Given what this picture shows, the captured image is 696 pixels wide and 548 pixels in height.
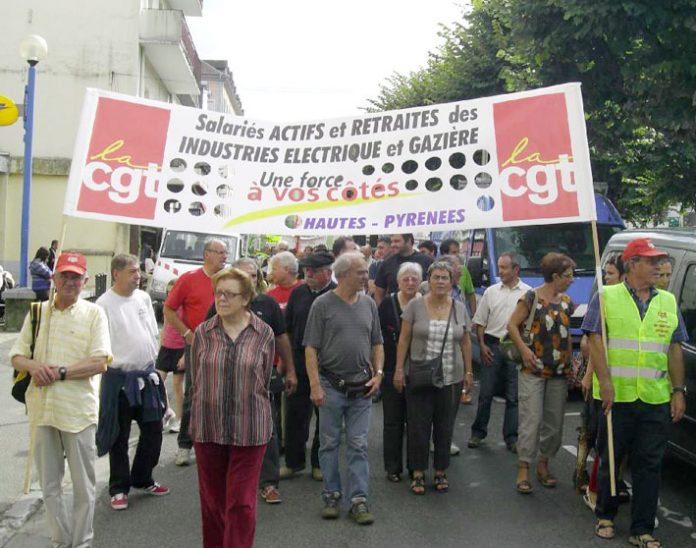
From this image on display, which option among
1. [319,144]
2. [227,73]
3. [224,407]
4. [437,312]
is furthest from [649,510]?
[227,73]

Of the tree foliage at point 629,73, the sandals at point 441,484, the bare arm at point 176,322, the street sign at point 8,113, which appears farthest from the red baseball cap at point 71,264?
the street sign at point 8,113

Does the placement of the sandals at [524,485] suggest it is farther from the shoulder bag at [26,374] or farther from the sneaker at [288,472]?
the shoulder bag at [26,374]

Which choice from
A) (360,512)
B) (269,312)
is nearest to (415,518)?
(360,512)

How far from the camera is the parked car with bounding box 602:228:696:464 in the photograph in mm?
5832

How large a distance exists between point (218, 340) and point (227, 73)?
72532mm

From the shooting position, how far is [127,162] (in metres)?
5.99

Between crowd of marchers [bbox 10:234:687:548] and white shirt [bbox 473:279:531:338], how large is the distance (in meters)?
1.31

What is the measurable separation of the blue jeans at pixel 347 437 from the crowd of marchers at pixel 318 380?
0.5 inches

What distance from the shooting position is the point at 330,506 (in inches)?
224

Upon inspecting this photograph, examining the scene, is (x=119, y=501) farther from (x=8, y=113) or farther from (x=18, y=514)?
(x=8, y=113)

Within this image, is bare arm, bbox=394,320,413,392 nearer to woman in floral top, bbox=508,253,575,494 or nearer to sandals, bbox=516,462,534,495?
woman in floral top, bbox=508,253,575,494

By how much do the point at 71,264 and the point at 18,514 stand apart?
2.11 metres

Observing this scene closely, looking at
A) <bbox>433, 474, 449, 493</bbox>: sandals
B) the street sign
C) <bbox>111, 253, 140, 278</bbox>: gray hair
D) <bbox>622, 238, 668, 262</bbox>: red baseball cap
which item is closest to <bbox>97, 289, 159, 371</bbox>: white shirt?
<bbox>111, 253, 140, 278</bbox>: gray hair

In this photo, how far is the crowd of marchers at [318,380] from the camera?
4492mm
